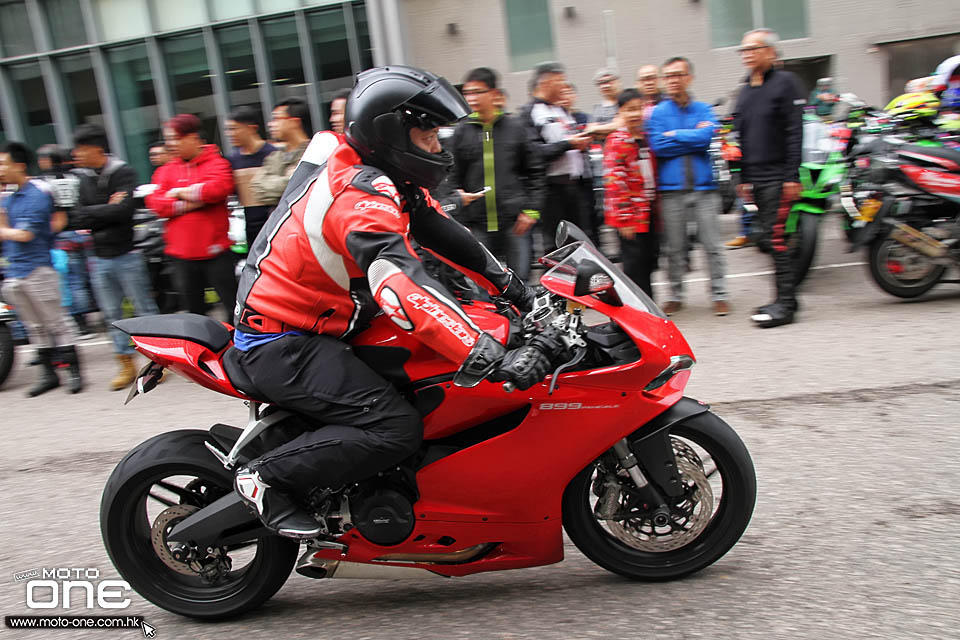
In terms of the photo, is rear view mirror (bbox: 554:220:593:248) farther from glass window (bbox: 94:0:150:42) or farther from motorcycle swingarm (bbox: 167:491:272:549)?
glass window (bbox: 94:0:150:42)

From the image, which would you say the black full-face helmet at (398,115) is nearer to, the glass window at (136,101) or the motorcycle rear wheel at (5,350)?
the motorcycle rear wheel at (5,350)

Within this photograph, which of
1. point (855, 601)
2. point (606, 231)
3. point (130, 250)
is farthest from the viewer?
point (606, 231)

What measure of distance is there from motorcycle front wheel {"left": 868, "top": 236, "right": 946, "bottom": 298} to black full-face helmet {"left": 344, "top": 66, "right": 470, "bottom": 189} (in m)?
5.22

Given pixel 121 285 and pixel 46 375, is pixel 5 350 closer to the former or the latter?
pixel 46 375

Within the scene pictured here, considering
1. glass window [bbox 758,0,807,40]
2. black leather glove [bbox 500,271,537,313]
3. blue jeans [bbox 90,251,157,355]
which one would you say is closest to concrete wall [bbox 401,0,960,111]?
glass window [bbox 758,0,807,40]

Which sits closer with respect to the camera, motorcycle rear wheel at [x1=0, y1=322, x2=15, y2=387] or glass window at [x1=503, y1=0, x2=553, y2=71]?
motorcycle rear wheel at [x1=0, y1=322, x2=15, y2=387]

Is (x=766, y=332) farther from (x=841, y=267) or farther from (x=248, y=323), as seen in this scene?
(x=248, y=323)

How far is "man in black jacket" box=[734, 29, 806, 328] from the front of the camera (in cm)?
655

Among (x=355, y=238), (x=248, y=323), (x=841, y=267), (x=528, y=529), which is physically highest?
(x=355, y=238)

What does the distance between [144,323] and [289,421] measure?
25.7 inches

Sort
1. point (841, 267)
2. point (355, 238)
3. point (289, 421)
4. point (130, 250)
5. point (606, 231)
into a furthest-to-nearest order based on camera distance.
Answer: point (606, 231)
point (841, 267)
point (130, 250)
point (289, 421)
point (355, 238)

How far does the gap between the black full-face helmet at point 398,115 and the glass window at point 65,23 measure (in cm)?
1731

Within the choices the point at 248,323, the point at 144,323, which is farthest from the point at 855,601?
the point at 144,323

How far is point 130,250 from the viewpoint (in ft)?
24.0
